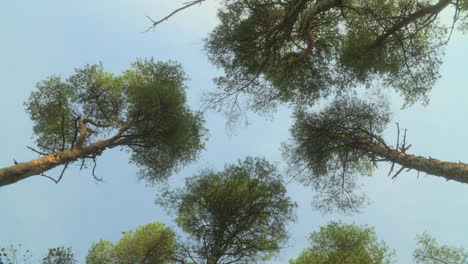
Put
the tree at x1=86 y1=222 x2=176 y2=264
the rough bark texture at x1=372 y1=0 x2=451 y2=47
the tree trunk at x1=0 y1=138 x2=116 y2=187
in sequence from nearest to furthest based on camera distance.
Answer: the tree trunk at x1=0 y1=138 x2=116 y2=187
the rough bark texture at x1=372 y1=0 x2=451 y2=47
the tree at x1=86 y1=222 x2=176 y2=264

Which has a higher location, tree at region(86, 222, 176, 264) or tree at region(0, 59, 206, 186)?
tree at region(0, 59, 206, 186)

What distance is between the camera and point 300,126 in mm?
13164

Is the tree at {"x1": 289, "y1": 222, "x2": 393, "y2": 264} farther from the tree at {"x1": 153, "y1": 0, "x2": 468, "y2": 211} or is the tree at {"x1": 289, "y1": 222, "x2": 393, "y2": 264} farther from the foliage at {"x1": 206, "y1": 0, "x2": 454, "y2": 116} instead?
the foliage at {"x1": 206, "y1": 0, "x2": 454, "y2": 116}

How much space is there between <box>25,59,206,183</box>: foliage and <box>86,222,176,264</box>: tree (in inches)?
104

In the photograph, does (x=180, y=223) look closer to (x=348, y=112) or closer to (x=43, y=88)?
(x=43, y=88)

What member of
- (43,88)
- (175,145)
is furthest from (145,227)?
(43,88)

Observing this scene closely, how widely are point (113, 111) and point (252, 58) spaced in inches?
271

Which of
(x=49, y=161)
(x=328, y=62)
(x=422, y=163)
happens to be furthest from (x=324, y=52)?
(x=49, y=161)

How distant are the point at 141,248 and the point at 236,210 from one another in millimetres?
4677

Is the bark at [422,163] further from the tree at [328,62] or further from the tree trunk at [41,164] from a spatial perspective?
the tree trunk at [41,164]

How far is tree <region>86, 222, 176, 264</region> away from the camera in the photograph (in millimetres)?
11531

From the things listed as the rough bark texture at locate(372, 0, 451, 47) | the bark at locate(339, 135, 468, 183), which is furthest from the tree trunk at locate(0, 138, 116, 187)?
the rough bark texture at locate(372, 0, 451, 47)

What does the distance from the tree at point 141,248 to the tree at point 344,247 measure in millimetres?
6637

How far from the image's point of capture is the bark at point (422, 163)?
7253 millimetres
